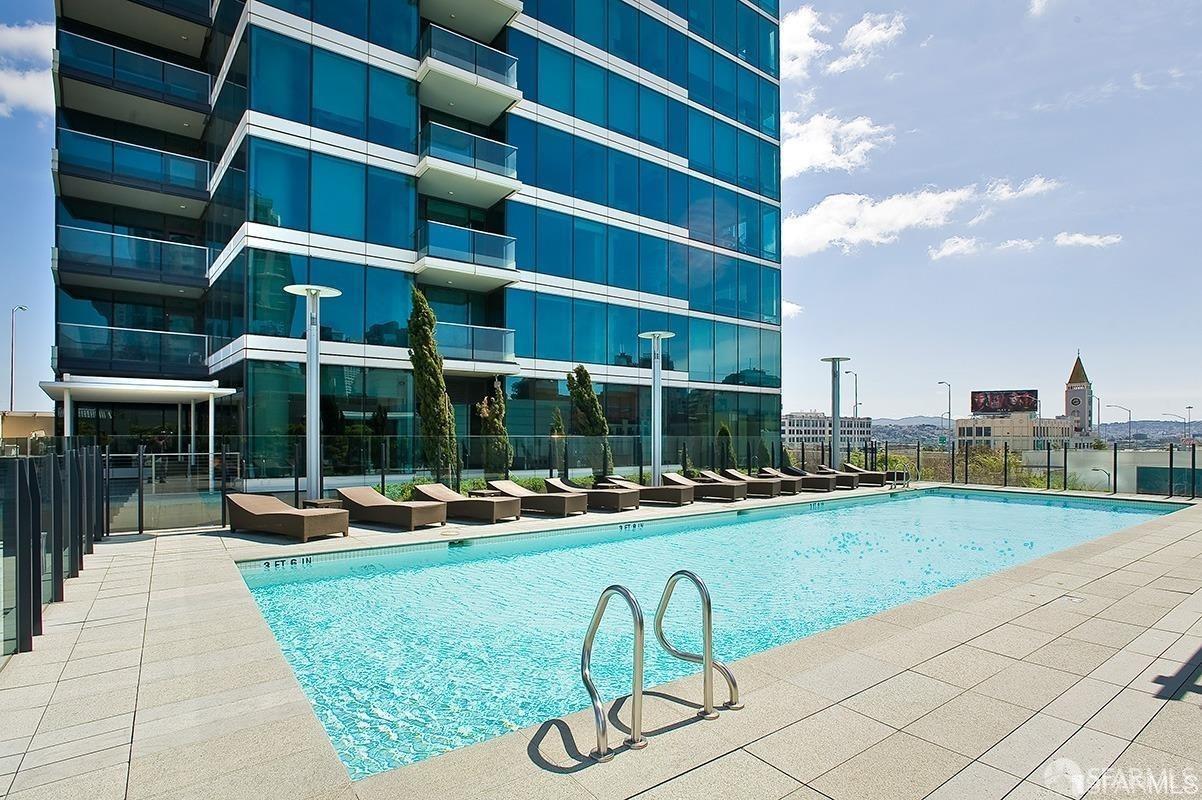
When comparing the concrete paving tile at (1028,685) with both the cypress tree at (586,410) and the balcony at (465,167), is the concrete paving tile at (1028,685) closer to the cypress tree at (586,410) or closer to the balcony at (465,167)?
the cypress tree at (586,410)

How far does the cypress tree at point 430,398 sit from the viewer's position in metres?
16.9

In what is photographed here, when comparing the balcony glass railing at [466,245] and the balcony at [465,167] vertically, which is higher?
the balcony at [465,167]

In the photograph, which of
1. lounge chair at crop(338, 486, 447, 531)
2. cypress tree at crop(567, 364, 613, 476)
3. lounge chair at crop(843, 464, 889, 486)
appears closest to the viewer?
lounge chair at crop(338, 486, 447, 531)

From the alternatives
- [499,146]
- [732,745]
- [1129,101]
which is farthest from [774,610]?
[499,146]

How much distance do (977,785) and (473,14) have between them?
2408 centimetres

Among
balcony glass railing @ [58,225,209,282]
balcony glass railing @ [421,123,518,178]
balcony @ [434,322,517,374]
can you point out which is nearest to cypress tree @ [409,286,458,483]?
balcony @ [434,322,517,374]

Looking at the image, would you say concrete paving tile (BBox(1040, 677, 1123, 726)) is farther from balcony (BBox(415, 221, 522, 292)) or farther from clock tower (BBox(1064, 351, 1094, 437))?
clock tower (BBox(1064, 351, 1094, 437))

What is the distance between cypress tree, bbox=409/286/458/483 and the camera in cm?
1694

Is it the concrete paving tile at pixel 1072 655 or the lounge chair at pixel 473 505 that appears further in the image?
the lounge chair at pixel 473 505

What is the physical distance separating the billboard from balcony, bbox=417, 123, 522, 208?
12341 centimetres

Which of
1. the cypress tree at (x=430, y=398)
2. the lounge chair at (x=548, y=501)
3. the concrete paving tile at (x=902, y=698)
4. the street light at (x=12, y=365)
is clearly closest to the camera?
the concrete paving tile at (x=902, y=698)

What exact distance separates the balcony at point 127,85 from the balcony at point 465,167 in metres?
8.46

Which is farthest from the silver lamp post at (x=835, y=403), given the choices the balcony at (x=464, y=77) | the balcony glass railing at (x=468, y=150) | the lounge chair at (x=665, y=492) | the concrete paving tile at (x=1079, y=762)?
the concrete paving tile at (x=1079, y=762)

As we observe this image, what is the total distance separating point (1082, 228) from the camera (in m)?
28.8
